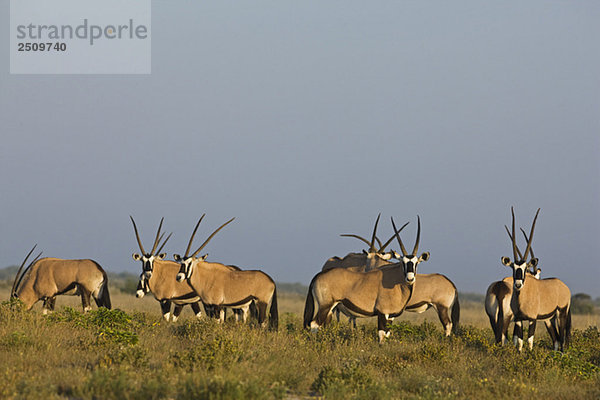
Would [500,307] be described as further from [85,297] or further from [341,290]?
[85,297]

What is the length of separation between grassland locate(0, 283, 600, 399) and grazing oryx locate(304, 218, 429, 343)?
516 millimetres

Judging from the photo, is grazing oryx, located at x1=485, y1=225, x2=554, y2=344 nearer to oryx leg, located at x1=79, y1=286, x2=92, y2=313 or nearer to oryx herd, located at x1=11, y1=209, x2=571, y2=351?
oryx herd, located at x1=11, y1=209, x2=571, y2=351

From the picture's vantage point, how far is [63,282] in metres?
19.9

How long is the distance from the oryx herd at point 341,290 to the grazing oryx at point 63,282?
28mm

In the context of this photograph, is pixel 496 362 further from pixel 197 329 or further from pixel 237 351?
pixel 197 329

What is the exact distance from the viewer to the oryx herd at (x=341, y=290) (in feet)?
51.4

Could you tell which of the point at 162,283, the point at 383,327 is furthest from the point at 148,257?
the point at 383,327

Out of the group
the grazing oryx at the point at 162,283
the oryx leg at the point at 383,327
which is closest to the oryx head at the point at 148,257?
the grazing oryx at the point at 162,283

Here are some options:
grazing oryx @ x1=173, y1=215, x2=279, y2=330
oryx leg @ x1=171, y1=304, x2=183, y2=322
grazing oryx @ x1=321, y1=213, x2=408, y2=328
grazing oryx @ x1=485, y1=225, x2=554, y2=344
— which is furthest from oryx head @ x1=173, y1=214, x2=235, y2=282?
grazing oryx @ x1=485, y1=225, x2=554, y2=344

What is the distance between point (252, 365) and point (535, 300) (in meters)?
7.36

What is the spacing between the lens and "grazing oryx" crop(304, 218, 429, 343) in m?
16.0

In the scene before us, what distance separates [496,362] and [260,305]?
6.17 meters

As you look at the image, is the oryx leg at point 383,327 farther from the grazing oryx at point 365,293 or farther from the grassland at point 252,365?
the grassland at point 252,365

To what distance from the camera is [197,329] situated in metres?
14.8
